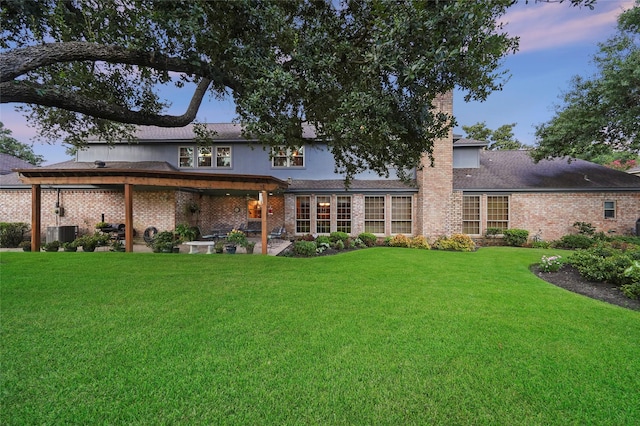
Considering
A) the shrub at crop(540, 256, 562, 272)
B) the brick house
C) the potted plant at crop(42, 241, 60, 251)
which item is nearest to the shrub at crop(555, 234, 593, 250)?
the brick house

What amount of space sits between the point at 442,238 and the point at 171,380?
13.1 m

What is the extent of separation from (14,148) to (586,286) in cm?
5348

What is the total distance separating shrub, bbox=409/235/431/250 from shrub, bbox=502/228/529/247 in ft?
14.2

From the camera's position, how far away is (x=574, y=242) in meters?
13.0

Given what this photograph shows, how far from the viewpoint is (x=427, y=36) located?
4438 millimetres

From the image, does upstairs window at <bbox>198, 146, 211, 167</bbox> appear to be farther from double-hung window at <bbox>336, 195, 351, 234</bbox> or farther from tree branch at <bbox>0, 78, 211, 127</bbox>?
tree branch at <bbox>0, 78, 211, 127</bbox>

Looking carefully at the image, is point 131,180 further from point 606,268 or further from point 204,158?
point 606,268

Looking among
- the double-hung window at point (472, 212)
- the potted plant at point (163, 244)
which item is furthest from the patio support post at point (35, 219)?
the double-hung window at point (472, 212)

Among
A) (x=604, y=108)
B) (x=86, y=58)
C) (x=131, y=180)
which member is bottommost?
(x=131, y=180)

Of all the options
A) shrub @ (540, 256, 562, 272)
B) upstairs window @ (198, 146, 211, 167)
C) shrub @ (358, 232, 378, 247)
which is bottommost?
shrub @ (540, 256, 562, 272)

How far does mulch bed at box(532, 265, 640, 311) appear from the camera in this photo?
19.0 ft

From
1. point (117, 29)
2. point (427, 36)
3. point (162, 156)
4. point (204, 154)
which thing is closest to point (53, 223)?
point (162, 156)

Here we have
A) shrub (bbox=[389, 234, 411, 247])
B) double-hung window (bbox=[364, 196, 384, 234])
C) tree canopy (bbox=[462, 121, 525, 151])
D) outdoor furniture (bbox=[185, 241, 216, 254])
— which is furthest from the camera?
tree canopy (bbox=[462, 121, 525, 151])

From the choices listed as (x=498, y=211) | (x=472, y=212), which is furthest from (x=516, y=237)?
(x=472, y=212)
